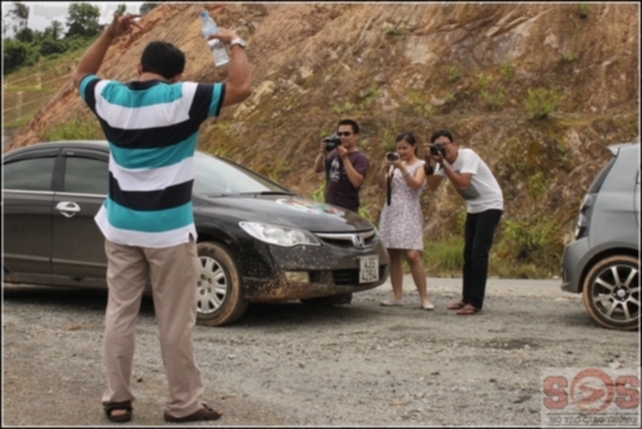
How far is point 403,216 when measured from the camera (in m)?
9.16

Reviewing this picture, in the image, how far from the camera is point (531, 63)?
1825cm

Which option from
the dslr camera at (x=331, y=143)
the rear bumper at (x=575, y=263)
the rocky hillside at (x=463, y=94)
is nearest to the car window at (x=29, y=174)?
the dslr camera at (x=331, y=143)

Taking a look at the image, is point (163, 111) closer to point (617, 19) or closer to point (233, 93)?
point (233, 93)

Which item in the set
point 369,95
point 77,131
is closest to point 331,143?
point 369,95

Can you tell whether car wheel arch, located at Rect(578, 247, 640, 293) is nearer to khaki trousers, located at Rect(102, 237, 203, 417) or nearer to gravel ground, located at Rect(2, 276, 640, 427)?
gravel ground, located at Rect(2, 276, 640, 427)

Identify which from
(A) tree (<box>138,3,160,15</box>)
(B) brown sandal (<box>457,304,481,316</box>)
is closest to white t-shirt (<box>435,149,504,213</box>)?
(B) brown sandal (<box>457,304,481,316</box>)

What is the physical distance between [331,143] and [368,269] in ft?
4.89

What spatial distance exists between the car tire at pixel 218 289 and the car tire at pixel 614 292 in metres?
2.89

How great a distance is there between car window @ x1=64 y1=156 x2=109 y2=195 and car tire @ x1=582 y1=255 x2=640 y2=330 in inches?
169

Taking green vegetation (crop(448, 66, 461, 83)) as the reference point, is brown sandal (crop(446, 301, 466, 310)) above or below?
below

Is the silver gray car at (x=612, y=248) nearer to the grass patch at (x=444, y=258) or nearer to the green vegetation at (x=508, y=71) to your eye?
the grass patch at (x=444, y=258)

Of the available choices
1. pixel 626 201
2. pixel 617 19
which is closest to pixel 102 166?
pixel 626 201

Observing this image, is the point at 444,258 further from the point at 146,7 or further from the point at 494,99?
the point at 146,7

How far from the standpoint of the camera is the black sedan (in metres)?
8.00
